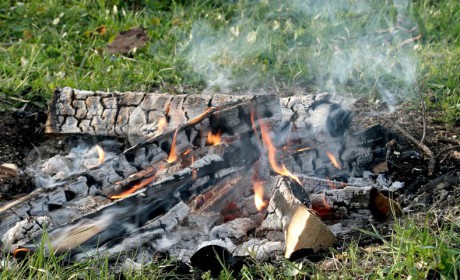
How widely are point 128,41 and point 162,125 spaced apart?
143 cm

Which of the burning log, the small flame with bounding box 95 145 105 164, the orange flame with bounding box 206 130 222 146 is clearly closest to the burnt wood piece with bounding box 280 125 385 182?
the orange flame with bounding box 206 130 222 146

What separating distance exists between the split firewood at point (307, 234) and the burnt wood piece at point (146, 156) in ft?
2.04

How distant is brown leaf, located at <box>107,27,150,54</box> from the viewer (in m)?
5.47

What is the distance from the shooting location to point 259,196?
371 centimetres

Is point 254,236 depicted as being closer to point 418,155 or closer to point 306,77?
point 418,155

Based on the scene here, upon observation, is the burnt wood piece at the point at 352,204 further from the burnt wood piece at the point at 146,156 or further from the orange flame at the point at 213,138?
the orange flame at the point at 213,138

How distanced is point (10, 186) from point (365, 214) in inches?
73.0

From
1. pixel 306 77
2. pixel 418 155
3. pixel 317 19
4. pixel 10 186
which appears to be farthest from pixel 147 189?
pixel 317 19

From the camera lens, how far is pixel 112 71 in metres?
5.21

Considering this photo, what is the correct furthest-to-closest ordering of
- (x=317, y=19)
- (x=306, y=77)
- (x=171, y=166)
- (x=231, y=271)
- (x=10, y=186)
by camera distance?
(x=317, y=19) < (x=306, y=77) < (x=10, y=186) < (x=171, y=166) < (x=231, y=271)

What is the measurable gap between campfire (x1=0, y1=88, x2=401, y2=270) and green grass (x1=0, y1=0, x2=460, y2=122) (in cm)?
77

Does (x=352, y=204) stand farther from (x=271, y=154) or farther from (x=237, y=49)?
(x=237, y=49)

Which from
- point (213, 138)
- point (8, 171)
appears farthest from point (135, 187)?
point (8, 171)

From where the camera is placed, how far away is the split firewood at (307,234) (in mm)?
3225
